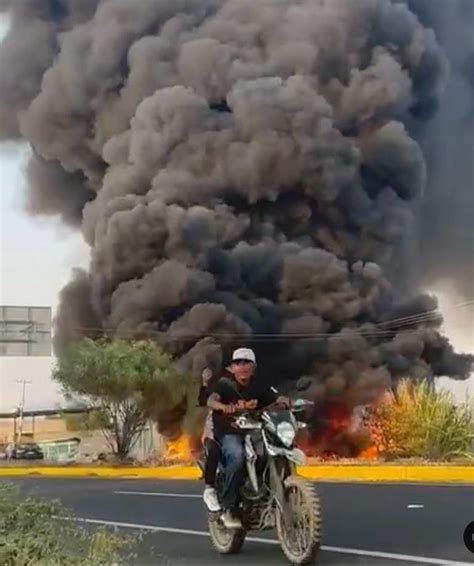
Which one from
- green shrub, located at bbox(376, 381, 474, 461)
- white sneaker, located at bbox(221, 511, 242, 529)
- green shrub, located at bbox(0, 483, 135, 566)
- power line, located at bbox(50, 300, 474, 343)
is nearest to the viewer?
green shrub, located at bbox(0, 483, 135, 566)

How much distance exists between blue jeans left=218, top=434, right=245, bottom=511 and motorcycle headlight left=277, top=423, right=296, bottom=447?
0.25 metres

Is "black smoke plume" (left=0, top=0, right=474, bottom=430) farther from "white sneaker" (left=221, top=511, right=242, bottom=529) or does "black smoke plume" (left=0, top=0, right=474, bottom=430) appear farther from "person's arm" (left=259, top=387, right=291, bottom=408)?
"white sneaker" (left=221, top=511, right=242, bottom=529)

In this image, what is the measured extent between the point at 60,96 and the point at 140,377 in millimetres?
1316

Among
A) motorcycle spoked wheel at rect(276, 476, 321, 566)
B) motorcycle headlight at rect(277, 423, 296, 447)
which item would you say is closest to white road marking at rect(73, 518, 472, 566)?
motorcycle spoked wheel at rect(276, 476, 321, 566)

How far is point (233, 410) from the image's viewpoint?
4.34m

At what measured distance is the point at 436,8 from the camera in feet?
16.1

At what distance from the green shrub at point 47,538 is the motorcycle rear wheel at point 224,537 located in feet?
1.20

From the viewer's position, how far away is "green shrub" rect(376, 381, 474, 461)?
4703mm

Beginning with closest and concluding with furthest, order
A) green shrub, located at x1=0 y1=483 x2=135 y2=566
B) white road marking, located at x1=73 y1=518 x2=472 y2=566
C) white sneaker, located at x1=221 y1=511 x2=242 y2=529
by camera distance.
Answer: green shrub, located at x1=0 y1=483 x2=135 y2=566
white road marking, located at x1=73 y1=518 x2=472 y2=566
white sneaker, located at x1=221 y1=511 x2=242 y2=529

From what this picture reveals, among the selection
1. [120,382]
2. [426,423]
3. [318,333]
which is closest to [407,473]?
[426,423]

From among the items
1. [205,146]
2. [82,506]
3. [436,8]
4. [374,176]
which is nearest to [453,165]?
[374,176]

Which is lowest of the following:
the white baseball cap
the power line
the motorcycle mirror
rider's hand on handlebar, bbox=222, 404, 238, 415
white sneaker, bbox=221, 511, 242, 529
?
white sneaker, bbox=221, 511, 242, 529

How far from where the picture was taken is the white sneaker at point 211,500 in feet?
14.6

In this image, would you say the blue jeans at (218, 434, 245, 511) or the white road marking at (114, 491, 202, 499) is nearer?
the blue jeans at (218, 434, 245, 511)
